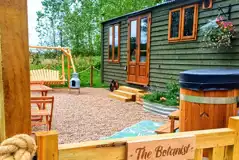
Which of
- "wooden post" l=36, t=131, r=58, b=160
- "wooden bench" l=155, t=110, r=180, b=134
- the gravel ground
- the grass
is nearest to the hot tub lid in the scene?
"wooden post" l=36, t=131, r=58, b=160

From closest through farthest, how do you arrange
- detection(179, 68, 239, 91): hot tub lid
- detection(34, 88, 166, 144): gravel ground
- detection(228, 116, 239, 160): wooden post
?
detection(228, 116, 239, 160): wooden post
detection(179, 68, 239, 91): hot tub lid
detection(34, 88, 166, 144): gravel ground

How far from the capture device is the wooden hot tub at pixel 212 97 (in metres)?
1.54

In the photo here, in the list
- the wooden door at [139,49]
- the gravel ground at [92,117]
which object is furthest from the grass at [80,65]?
the gravel ground at [92,117]

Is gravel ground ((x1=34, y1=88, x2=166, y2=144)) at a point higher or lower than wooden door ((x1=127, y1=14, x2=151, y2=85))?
lower

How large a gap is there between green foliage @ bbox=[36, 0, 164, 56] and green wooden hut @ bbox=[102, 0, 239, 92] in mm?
7639

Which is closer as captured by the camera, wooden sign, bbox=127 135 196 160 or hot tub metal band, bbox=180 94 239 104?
wooden sign, bbox=127 135 196 160

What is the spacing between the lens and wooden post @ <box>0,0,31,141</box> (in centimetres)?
91

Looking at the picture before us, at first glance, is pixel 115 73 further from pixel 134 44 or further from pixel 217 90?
pixel 217 90

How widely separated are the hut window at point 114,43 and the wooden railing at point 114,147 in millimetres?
7977

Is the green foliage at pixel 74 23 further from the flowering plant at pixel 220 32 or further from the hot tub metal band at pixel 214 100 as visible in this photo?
the hot tub metal band at pixel 214 100

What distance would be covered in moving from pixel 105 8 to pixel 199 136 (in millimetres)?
16037

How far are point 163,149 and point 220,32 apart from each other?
13.8 feet

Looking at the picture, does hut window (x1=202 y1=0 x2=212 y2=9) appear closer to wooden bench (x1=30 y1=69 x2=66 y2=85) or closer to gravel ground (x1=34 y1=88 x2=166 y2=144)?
gravel ground (x1=34 y1=88 x2=166 y2=144)

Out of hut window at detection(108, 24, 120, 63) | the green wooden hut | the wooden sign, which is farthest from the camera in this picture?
hut window at detection(108, 24, 120, 63)
